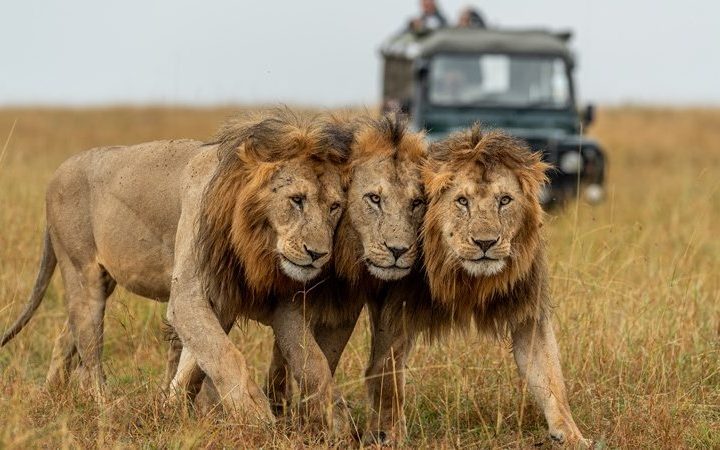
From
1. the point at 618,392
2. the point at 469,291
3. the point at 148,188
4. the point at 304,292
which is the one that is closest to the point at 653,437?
the point at 618,392

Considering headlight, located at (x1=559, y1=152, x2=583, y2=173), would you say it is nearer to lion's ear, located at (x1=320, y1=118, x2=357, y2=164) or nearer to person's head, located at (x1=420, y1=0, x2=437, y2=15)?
person's head, located at (x1=420, y1=0, x2=437, y2=15)

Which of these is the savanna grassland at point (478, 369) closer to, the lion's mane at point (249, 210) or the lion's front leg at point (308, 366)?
the lion's front leg at point (308, 366)

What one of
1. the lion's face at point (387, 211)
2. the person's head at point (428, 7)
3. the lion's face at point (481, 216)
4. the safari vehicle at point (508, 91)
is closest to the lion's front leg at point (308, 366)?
the lion's face at point (387, 211)

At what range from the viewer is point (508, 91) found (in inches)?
448

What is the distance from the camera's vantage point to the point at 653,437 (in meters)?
4.56

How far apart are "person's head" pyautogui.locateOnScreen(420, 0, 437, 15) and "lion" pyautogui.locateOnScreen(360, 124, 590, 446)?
31.5 ft

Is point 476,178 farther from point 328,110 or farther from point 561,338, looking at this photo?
point 561,338

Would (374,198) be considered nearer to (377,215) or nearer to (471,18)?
(377,215)

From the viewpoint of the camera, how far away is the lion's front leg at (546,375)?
4430 mm

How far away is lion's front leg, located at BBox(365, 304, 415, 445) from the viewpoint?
184 inches

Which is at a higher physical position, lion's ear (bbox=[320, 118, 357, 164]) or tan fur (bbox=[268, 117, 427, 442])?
lion's ear (bbox=[320, 118, 357, 164])

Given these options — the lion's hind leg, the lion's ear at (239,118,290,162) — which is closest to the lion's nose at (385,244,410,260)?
the lion's ear at (239,118,290,162)

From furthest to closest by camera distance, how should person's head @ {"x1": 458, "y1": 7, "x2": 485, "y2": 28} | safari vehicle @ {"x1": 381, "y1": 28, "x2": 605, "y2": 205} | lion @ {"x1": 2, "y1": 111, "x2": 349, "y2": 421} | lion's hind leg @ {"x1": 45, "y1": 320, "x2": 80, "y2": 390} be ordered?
person's head @ {"x1": 458, "y1": 7, "x2": 485, "y2": 28}, safari vehicle @ {"x1": 381, "y1": 28, "x2": 605, "y2": 205}, lion's hind leg @ {"x1": 45, "y1": 320, "x2": 80, "y2": 390}, lion @ {"x1": 2, "y1": 111, "x2": 349, "y2": 421}

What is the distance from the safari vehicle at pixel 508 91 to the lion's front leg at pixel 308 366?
263 inches
